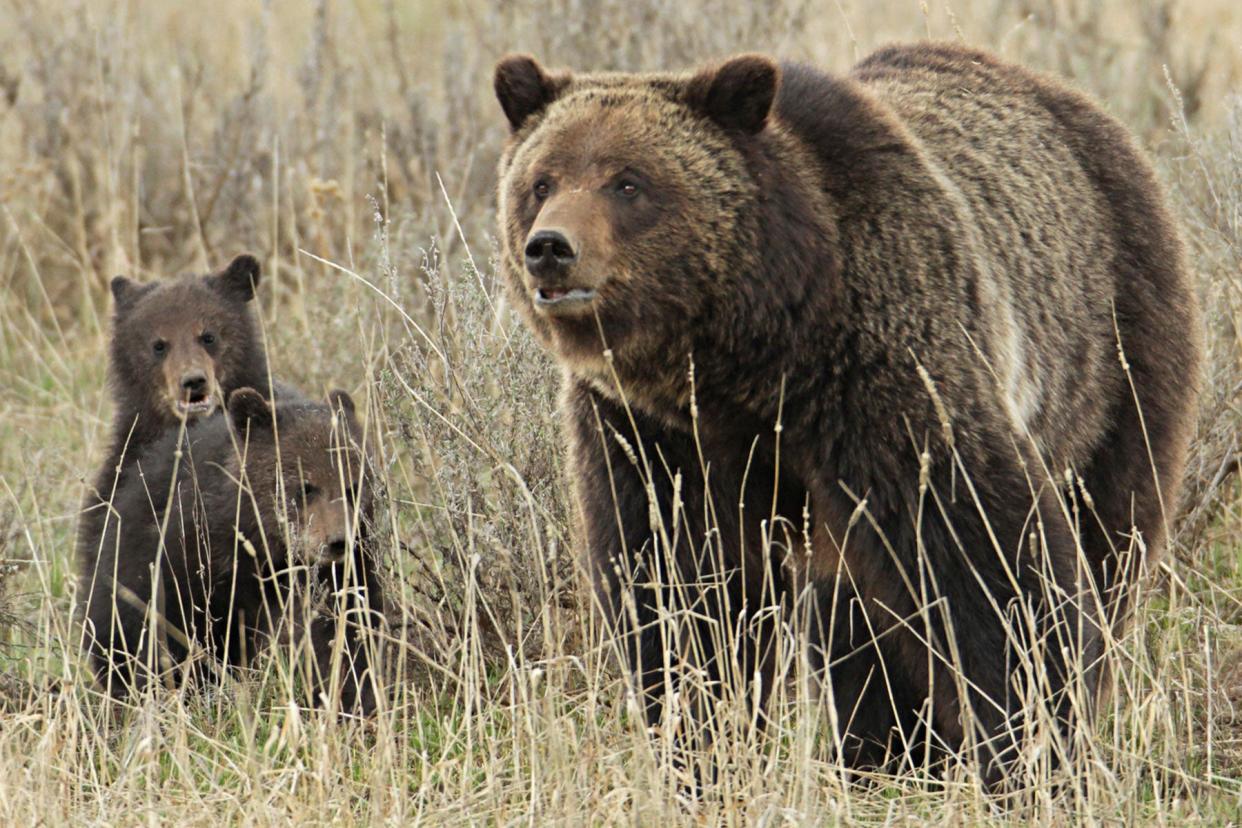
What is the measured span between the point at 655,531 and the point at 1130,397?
1643 mm

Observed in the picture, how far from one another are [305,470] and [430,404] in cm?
52

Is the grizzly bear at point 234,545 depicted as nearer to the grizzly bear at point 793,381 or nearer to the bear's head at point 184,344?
the bear's head at point 184,344

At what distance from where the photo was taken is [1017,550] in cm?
451

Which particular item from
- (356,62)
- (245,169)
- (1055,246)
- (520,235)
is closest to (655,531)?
(520,235)

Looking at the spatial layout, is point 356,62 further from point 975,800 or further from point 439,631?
point 975,800

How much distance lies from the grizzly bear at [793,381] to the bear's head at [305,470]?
96 cm

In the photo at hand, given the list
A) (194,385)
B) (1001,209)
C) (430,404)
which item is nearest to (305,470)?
(430,404)

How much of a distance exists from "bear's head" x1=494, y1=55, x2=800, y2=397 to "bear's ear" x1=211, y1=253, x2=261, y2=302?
7.60 feet

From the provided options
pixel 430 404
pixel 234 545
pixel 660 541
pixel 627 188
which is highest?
pixel 627 188

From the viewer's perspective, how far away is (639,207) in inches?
177

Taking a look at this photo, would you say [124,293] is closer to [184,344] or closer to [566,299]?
[184,344]

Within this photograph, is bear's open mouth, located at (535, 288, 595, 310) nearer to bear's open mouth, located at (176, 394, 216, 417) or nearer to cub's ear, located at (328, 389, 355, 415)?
cub's ear, located at (328, 389, 355, 415)

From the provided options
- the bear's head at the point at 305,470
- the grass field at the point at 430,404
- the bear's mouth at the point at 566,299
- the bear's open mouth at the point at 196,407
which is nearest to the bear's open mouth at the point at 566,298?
the bear's mouth at the point at 566,299

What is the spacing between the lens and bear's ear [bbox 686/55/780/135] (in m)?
4.48
